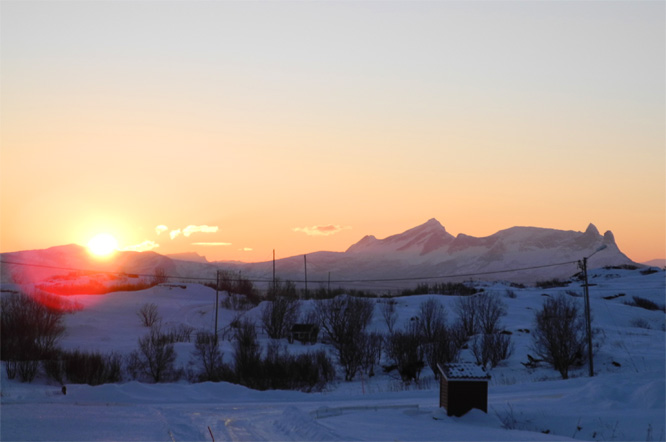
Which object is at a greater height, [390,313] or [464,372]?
[464,372]

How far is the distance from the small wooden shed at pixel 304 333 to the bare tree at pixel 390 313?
6.72 m

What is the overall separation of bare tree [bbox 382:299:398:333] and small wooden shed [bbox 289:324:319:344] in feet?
22.1

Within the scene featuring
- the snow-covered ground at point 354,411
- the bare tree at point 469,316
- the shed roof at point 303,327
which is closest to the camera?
the snow-covered ground at point 354,411

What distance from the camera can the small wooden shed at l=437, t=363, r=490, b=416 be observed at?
64.1 ft

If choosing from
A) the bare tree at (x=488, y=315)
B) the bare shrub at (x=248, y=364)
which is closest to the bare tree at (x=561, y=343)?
the bare tree at (x=488, y=315)

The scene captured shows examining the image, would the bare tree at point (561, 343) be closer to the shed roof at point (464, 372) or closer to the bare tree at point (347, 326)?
the bare tree at point (347, 326)

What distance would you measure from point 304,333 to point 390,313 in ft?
36.1

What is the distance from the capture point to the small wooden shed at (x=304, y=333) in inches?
2302

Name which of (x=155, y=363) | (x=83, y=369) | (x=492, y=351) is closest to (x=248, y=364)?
(x=155, y=363)

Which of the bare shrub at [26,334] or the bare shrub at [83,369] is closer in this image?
the bare shrub at [83,369]

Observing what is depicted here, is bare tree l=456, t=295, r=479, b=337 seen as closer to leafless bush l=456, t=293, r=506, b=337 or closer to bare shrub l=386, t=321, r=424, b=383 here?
leafless bush l=456, t=293, r=506, b=337

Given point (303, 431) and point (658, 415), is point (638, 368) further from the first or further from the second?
point (303, 431)

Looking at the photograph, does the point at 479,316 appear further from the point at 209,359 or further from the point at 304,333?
the point at 209,359

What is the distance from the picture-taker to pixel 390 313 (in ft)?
217
